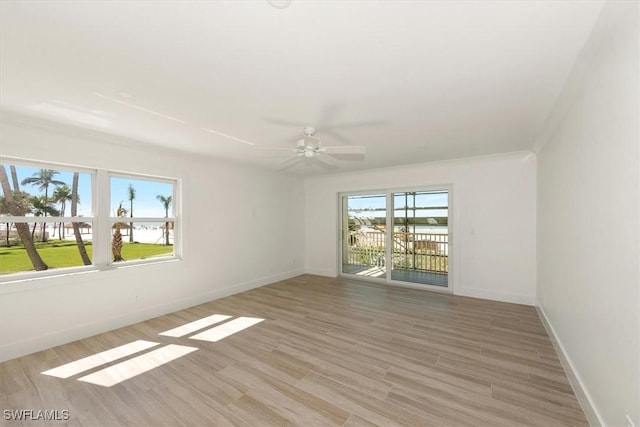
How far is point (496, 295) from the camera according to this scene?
168 inches

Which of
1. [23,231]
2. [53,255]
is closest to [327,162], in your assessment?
[53,255]

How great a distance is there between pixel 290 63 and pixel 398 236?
4.47 metres

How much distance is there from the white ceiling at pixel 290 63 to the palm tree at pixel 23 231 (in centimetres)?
83

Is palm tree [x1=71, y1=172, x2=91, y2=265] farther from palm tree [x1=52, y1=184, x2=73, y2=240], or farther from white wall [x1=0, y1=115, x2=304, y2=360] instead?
white wall [x1=0, y1=115, x2=304, y2=360]

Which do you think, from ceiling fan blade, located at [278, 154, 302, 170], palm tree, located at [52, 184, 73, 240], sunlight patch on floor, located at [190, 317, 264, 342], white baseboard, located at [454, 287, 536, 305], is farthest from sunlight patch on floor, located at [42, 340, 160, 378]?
white baseboard, located at [454, 287, 536, 305]

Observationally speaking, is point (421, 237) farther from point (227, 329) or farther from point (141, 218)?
point (141, 218)

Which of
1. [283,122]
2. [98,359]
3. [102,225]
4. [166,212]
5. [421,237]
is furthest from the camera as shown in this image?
[421,237]

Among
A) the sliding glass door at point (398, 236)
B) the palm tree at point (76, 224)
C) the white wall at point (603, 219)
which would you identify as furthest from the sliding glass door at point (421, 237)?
the palm tree at point (76, 224)

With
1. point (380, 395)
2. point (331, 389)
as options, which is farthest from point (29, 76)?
point (380, 395)

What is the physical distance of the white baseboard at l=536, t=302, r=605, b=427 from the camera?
1.68 metres

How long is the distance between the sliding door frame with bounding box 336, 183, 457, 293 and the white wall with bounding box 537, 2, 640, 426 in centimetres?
215

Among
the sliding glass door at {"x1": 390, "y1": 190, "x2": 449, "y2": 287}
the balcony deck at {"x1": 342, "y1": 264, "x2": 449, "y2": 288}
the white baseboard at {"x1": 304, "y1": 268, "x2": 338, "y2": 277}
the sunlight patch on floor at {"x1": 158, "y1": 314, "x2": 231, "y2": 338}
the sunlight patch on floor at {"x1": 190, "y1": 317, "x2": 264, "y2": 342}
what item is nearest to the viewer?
the sunlight patch on floor at {"x1": 190, "y1": 317, "x2": 264, "y2": 342}

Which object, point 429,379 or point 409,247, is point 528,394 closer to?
point 429,379

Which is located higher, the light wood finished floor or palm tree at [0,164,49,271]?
palm tree at [0,164,49,271]
